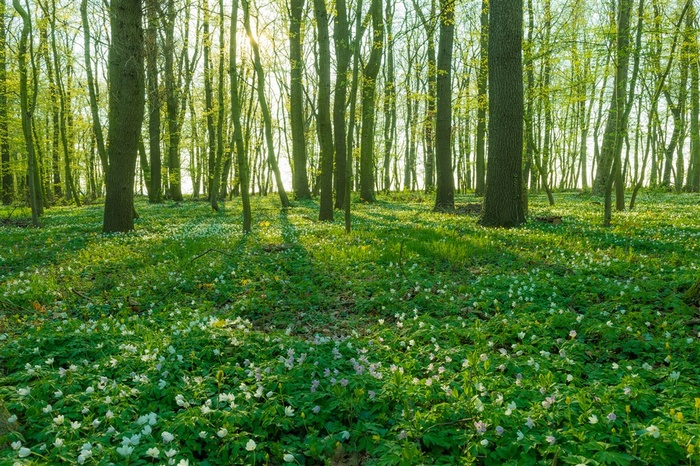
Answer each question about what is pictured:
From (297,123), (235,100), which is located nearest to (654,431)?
(235,100)

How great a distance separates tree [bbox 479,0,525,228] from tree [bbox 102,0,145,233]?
996cm

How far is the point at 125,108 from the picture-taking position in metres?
12.8

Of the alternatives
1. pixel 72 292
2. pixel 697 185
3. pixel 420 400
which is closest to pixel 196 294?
pixel 72 292

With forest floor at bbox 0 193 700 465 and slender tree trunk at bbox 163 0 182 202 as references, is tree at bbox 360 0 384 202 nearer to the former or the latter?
forest floor at bbox 0 193 700 465

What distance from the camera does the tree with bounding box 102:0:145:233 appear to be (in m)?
12.3

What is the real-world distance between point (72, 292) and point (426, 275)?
5929 mm

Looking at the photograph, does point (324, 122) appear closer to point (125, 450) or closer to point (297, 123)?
point (297, 123)

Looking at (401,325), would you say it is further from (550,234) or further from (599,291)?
(550,234)

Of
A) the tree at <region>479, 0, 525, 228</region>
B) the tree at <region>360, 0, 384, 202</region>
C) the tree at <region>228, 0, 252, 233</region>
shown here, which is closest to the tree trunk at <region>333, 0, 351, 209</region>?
the tree at <region>360, 0, 384, 202</region>

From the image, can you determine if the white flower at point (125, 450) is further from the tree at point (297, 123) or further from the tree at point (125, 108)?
the tree at point (297, 123)

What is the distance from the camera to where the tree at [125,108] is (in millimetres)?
12328

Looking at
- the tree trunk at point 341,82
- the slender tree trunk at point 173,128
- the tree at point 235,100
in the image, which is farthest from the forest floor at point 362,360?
the slender tree trunk at point 173,128

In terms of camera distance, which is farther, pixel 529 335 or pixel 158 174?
pixel 158 174

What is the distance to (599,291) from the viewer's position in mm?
6070
